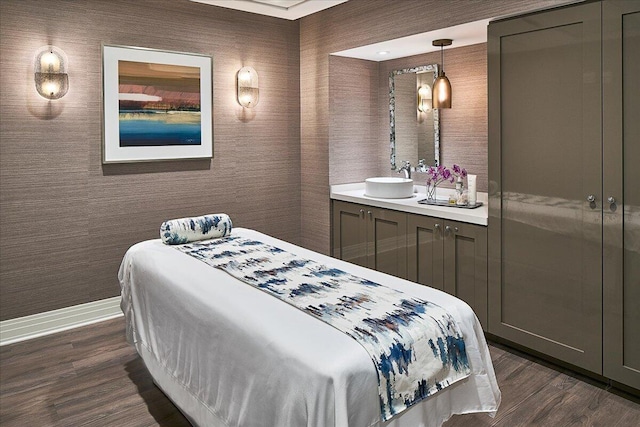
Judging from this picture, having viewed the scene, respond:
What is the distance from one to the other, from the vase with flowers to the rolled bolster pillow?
61.0 inches

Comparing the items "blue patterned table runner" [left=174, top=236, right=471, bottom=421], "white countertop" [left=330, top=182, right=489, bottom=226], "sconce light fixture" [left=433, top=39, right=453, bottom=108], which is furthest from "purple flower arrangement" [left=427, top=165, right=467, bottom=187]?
"blue patterned table runner" [left=174, top=236, right=471, bottom=421]

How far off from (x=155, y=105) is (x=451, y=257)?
2.46 m

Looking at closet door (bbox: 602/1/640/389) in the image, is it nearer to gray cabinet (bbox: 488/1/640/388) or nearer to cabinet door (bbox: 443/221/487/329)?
gray cabinet (bbox: 488/1/640/388)

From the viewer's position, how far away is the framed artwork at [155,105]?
147 inches

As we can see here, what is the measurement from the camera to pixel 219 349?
6.60 ft

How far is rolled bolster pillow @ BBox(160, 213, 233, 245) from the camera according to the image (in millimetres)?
3029

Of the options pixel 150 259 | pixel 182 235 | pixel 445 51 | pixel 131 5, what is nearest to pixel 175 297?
pixel 150 259

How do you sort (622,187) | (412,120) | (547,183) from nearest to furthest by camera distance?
(622,187), (547,183), (412,120)

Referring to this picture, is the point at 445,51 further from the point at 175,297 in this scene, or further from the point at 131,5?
the point at 175,297

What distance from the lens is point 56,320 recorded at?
3641 millimetres

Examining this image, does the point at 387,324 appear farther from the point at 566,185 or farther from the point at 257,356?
the point at 566,185

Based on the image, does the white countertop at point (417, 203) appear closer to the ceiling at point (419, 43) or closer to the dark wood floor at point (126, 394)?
the dark wood floor at point (126, 394)

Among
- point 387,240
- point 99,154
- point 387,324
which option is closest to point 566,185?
point 387,240

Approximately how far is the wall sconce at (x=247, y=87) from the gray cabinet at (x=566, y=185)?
6.81 feet
